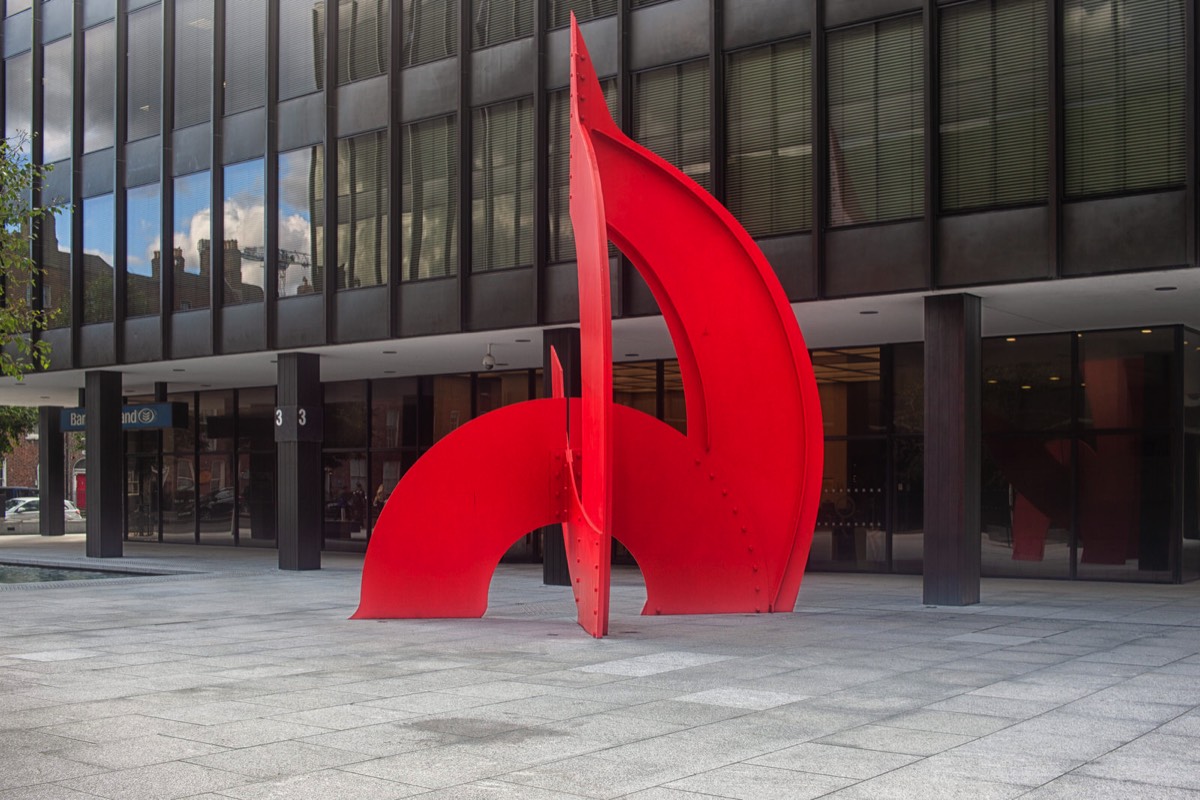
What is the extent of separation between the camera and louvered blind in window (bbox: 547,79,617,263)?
19391 mm

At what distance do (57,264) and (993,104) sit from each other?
2024 centimetres

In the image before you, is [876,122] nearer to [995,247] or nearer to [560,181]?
[995,247]

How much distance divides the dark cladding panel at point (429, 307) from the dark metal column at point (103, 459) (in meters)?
9.05

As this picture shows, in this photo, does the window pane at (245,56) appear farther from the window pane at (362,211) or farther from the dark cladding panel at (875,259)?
the dark cladding panel at (875,259)

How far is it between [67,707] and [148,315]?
1782cm

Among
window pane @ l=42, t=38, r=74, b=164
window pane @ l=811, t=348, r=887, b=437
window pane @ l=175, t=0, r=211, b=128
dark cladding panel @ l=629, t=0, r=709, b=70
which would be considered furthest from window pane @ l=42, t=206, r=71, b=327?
window pane @ l=811, t=348, r=887, b=437

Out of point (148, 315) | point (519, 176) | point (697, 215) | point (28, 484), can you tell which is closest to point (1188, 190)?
point (697, 215)

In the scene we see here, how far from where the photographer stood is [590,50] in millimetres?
19125

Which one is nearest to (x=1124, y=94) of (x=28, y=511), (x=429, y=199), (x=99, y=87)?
(x=429, y=199)

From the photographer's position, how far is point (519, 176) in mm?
19969

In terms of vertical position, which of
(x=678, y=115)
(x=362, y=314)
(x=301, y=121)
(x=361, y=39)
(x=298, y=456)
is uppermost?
(x=361, y=39)

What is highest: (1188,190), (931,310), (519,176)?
(519,176)

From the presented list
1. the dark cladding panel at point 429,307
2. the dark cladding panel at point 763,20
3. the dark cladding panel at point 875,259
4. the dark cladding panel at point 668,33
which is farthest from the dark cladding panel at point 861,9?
the dark cladding panel at point 429,307

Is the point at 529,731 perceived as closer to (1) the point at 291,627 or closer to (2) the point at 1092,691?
(2) the point at 1092,691
